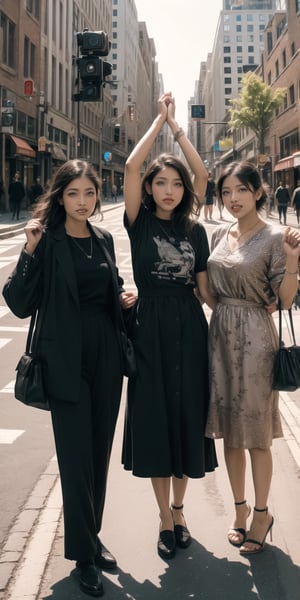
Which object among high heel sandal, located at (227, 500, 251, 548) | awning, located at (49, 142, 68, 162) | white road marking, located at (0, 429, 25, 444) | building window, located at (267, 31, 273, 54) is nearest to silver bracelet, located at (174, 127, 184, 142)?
high heel sandal, located at (227, 500, 251, 548)

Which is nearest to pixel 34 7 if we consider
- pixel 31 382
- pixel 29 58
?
pixel 29 58

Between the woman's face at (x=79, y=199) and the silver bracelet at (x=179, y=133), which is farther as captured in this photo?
the silver bracelet at (x=179, y=133)

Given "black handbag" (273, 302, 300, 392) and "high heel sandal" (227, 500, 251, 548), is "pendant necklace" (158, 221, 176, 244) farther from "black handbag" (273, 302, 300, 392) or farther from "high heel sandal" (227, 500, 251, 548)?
"high heel sandal" (227, 500, 251, 548)

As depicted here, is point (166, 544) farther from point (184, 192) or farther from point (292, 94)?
point (292, 94)

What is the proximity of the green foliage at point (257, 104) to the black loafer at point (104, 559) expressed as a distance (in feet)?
144

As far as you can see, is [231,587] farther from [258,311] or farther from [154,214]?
[154,214]

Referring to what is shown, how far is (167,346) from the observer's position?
3.31m

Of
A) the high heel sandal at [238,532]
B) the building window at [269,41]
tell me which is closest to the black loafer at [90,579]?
the high heel sandal at [238,532]

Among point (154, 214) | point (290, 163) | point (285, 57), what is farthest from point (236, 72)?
point (154, 214)

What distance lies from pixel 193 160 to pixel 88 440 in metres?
1.86

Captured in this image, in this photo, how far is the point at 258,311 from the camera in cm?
335

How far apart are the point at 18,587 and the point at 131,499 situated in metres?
1.14

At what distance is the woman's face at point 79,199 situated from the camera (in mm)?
3188

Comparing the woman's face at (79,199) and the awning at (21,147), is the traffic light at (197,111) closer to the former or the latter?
the awning at (21,147)
